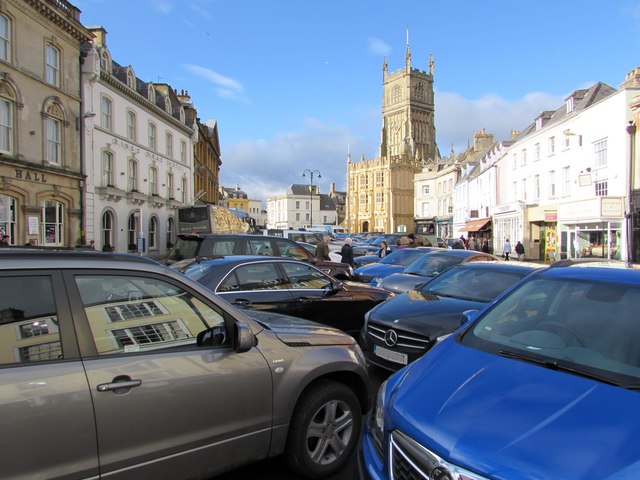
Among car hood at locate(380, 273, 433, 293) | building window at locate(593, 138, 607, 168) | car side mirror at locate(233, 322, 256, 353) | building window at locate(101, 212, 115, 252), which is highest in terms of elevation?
building window at locate(593, 138, 607, 168)

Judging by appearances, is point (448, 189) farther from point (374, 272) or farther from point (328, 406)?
point (328, 406)

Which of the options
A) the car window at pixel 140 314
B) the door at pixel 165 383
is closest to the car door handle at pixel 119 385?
the door at pixel 165 383

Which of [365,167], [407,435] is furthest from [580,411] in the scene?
[365,167]

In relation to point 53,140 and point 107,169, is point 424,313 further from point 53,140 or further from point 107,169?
point 107,169

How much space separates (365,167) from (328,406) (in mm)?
106701

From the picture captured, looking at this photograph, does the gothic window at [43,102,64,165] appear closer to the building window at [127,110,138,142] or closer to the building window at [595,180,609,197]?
the building window at [127,110,138,142]

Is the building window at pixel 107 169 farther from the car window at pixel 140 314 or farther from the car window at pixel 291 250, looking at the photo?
the car window at pixel 140 314

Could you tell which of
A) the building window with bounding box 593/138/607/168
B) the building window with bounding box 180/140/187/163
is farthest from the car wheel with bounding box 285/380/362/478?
the building window with bounding box 180/140/187/163

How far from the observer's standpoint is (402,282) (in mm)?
9719

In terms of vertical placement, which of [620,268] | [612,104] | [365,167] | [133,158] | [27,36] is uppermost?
[365,167]

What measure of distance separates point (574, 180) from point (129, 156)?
27.5 metres

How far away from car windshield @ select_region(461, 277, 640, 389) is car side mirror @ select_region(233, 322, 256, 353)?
150 cm

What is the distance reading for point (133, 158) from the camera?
2769 centimetres

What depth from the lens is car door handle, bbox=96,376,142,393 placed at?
2299mm
